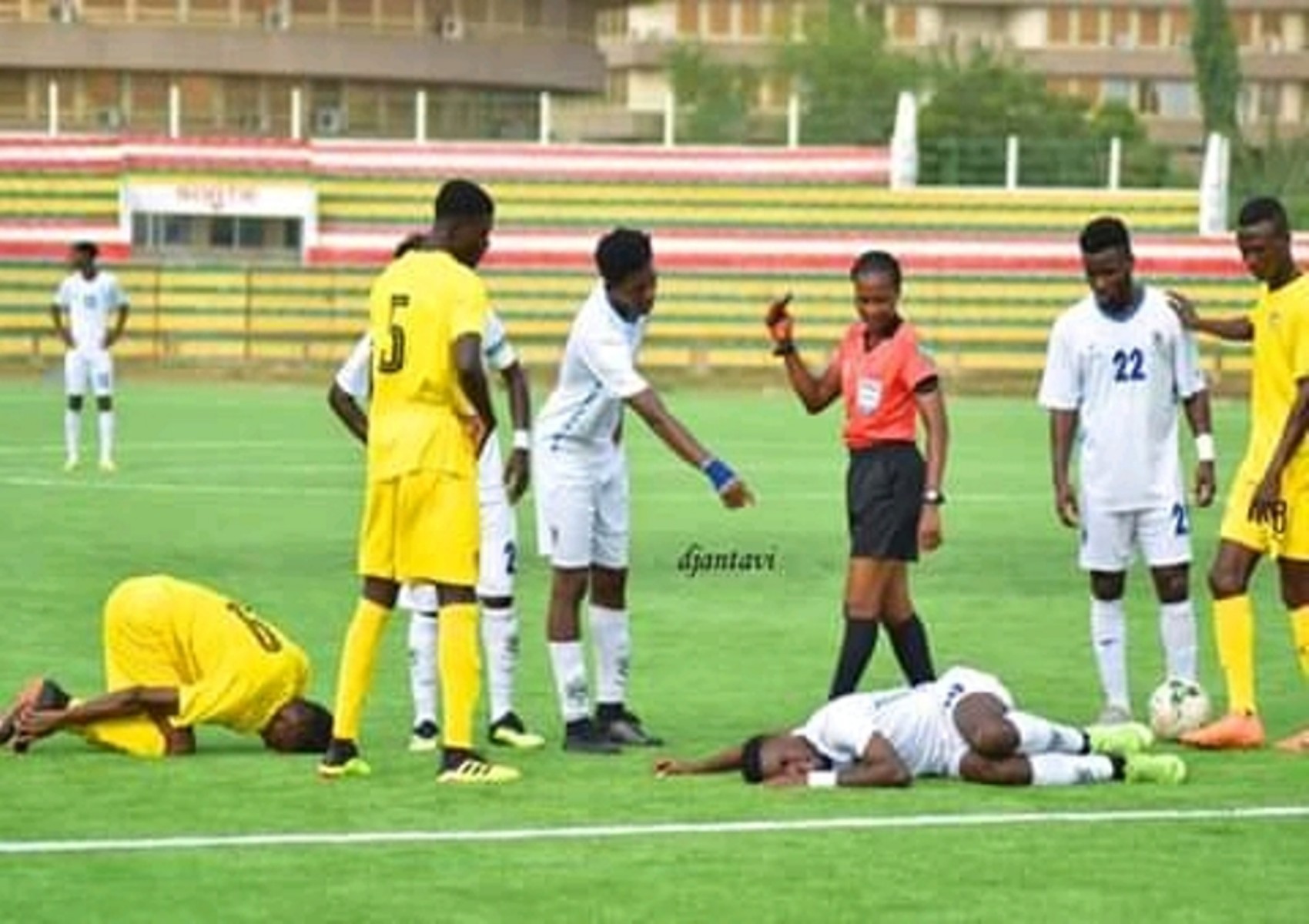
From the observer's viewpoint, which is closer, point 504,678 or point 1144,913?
point 1144,913

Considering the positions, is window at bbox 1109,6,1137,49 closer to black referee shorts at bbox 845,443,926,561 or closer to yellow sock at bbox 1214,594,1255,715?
yellow sock at bbox 1214,594,1255,715

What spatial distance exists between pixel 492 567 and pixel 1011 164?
47960mm

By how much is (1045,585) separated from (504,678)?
8.51 meters

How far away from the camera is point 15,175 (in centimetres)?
6525

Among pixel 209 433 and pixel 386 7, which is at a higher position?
pixel 386 7

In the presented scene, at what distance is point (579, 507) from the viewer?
48.6ft

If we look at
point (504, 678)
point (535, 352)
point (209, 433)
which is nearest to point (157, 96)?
point (535, 352)

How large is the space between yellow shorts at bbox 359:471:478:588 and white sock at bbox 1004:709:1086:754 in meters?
2.06

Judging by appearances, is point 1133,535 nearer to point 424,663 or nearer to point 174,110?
point 424,663

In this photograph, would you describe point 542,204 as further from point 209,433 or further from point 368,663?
point 368,663

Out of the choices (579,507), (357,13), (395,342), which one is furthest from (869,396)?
(357,13)

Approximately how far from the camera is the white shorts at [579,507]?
14.8m

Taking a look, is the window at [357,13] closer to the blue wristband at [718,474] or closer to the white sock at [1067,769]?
the blue wristband at [718,474]

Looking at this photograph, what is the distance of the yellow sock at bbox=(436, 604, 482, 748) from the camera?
13297 mm
